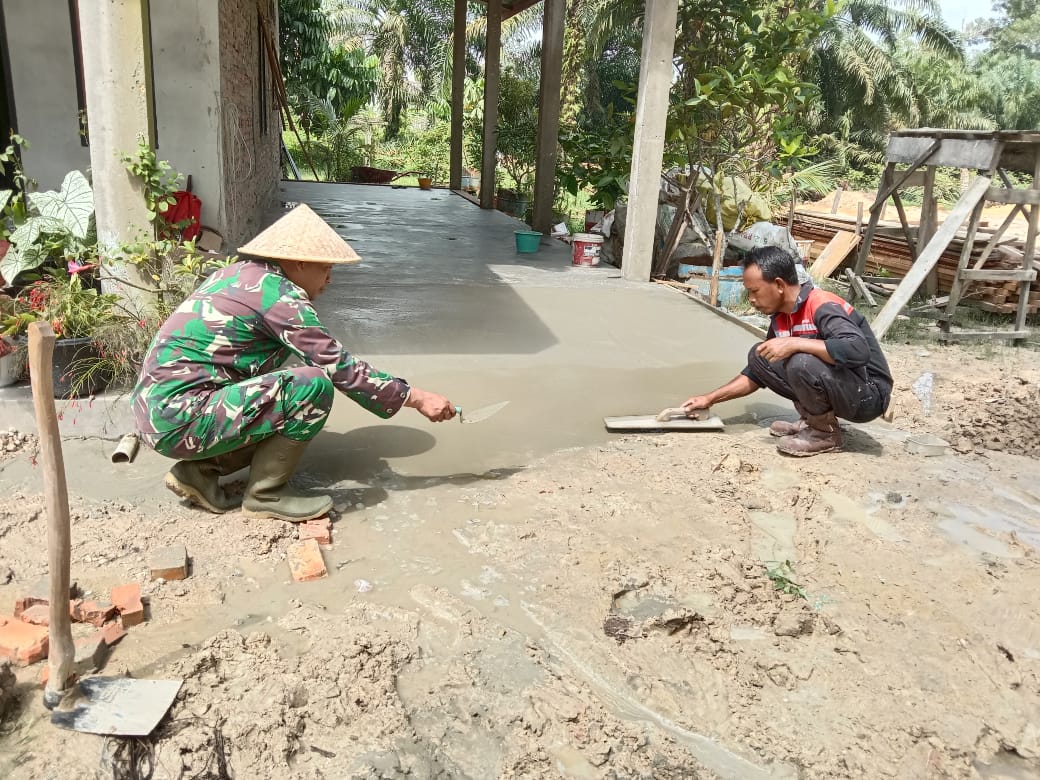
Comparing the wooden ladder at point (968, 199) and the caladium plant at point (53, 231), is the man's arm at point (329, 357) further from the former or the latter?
the wooden ladder at point (968, 199)

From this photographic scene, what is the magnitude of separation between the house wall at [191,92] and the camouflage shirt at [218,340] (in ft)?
10.8

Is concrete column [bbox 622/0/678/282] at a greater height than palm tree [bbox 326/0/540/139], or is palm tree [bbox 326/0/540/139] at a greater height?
palm tree [bbox 326/0/540/139]

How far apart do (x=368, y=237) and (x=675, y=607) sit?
775cm

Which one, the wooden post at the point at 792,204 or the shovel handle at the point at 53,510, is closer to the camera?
the shovel handle at the point at 53,510

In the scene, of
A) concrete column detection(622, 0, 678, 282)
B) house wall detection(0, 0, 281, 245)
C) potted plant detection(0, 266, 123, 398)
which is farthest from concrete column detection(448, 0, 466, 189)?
potted plant detection(0, 266, 123, 398)

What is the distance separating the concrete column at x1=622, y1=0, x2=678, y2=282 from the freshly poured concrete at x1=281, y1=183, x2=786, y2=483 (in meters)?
0.40

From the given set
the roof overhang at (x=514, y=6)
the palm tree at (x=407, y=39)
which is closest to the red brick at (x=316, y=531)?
the roof overhang at (x=514, y=6)

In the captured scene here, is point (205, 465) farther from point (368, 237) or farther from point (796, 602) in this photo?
point (368, 237)

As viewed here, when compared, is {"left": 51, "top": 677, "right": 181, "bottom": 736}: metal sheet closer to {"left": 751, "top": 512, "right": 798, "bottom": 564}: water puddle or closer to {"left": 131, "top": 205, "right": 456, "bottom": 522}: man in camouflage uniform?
{"left": 131, "top": 205, "right": 456, "bottom": 522}: man in camouflage uniform

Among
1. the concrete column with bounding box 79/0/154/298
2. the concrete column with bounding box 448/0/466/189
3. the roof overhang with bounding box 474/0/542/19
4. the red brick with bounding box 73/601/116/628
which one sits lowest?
the red brick with bounding box 73/601/116/628

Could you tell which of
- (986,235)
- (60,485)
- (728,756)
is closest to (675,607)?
(728,756)

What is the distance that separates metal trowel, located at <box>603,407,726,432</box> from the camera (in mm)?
4047

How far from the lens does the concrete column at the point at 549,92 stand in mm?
10164

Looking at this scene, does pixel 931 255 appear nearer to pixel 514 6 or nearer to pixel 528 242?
pixel 528 242
